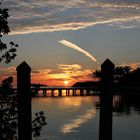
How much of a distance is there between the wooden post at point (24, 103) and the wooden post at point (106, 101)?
1613mm

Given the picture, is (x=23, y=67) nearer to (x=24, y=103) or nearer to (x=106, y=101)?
(x=24, y=103)

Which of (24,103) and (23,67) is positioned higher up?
(23,67)

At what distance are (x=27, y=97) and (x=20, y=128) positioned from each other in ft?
2.29

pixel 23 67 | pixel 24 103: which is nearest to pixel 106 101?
pixel 24 103

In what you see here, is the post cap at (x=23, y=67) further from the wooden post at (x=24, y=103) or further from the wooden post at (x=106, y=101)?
the wooden post at (x=106, y=101)

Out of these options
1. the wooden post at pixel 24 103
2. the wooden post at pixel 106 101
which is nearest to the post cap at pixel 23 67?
the wooden post at pixel 24 103

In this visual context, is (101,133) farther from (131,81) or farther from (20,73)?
(131,81)

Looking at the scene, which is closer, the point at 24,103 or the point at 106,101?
the point at 24,103

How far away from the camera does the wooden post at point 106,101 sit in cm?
811

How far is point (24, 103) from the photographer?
8.20 metres

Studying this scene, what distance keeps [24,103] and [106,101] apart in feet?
6.05

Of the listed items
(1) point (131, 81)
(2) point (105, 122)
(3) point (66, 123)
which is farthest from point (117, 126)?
(1) point (131, 81)

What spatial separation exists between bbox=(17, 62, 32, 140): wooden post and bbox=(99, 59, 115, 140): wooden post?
1.61 m

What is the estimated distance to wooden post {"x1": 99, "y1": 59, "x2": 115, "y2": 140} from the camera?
8.11 meters
